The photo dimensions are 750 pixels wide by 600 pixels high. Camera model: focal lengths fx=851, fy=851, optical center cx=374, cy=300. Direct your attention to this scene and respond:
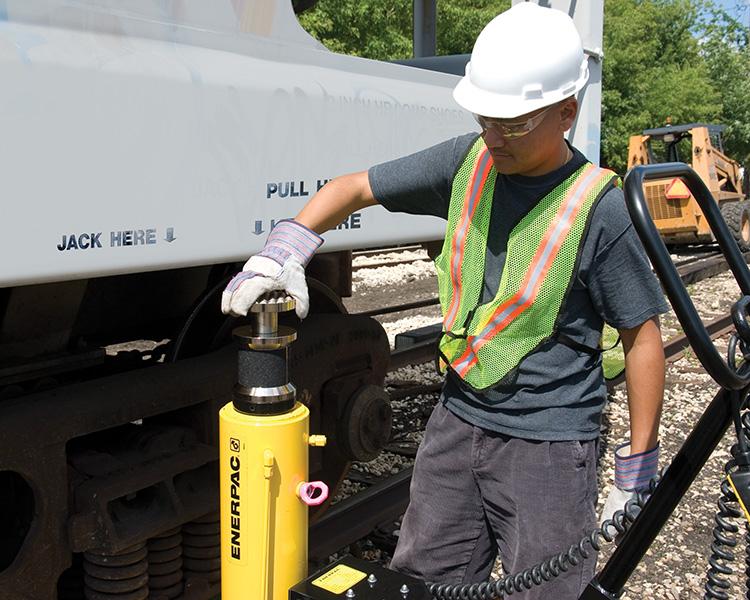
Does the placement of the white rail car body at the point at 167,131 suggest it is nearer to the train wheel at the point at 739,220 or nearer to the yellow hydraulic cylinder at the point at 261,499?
the yellow hydraulic cylinder at the point at 261,499

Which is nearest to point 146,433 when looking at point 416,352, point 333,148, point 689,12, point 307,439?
point 307,439

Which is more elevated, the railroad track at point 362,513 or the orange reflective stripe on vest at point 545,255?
the orange reflective stripe on vest at point 545,255

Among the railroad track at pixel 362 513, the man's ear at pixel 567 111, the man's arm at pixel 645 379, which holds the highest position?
the man's ear at pixel 567 111

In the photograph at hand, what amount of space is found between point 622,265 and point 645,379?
319mm

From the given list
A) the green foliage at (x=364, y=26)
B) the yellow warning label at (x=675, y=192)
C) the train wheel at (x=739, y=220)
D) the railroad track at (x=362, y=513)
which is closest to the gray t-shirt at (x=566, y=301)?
Answer: the railroad track at (x=362, y=513)

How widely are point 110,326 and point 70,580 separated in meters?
0.89

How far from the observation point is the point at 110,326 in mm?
3135

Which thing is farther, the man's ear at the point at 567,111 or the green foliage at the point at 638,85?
the green foliage at the point at 638,85

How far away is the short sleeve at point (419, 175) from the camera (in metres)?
2.52

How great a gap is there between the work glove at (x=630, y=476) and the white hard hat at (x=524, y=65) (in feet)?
3.17

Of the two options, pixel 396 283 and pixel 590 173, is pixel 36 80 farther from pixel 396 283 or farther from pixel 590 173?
pixel 396 283

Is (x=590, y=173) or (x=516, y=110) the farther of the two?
(x=590, y=173)

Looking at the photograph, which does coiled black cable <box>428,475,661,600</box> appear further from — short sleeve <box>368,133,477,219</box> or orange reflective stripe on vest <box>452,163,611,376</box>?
short sleeve <box>368,133,477,219</box>

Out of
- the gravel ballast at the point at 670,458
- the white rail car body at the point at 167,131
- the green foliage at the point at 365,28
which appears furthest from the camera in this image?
the green foliage at the point at 365,28
